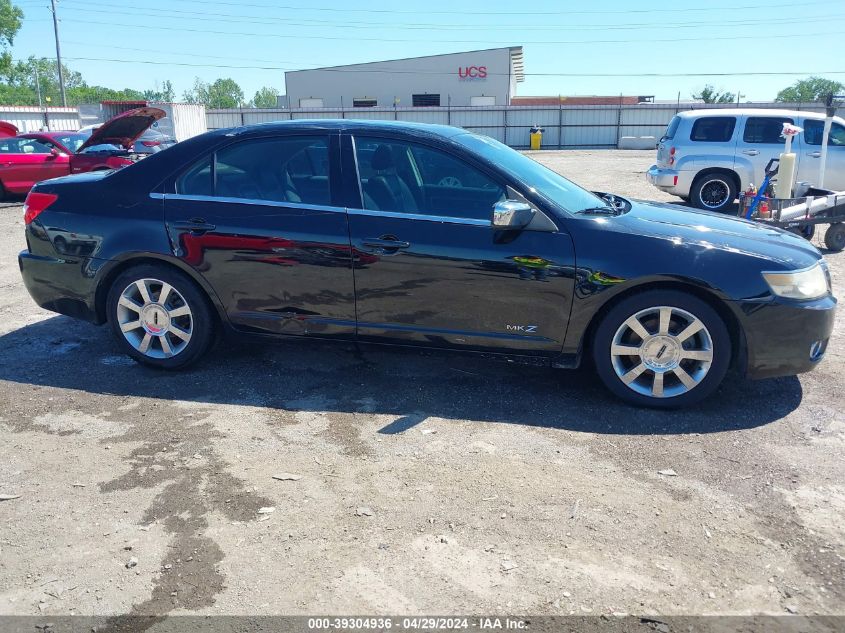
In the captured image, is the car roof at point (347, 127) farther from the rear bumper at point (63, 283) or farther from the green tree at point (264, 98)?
the green tree at point (264, 98)

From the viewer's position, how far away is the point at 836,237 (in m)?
9.38

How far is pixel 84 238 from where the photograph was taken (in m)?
4.94

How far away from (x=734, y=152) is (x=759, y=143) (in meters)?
0.47

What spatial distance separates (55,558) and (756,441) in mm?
3540

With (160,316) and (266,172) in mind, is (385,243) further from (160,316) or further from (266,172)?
(160,316)

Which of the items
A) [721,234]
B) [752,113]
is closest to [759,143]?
[752,113]

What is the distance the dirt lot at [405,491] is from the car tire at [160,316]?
18 cm

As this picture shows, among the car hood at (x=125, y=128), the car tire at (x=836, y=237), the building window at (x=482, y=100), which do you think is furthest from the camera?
the building window at (x=482, y=100)

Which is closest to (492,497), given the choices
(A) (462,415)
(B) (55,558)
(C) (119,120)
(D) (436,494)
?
(D) (436,494)

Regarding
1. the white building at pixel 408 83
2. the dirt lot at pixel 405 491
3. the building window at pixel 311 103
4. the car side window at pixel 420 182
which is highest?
the white building at pixel 408 83

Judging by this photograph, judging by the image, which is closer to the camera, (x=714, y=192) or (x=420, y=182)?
(x=420, y=182)

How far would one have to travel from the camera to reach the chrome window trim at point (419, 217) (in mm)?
4316

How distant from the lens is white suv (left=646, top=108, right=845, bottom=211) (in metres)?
12.5

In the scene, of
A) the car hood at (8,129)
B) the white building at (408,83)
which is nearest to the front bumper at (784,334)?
the car hood at (8,129)
